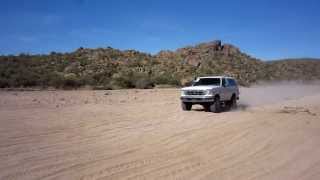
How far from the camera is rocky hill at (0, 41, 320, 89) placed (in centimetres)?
5662

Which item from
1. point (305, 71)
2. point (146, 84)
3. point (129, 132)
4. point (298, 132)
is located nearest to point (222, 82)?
point (298, 132)

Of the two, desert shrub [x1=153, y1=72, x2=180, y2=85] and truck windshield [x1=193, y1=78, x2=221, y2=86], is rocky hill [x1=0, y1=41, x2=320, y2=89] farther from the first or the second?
truck windshield [x1=193, y1=78, x2=221, y2=86]

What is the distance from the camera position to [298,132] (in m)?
15.5

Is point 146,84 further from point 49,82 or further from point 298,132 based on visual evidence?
point 298,132

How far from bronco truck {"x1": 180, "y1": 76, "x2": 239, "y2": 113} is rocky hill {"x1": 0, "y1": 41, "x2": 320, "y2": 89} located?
2859 centimetres

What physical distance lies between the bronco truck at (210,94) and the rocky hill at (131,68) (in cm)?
2859

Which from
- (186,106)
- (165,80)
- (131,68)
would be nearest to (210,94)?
(186,106)

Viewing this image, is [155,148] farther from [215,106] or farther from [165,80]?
[165,80]

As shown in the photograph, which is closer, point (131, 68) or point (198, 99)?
point (198, 99)

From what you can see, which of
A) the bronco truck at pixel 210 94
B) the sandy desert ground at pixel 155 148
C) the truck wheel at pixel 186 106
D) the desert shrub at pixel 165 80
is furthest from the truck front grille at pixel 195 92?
the desert shrub at pixel 165 80

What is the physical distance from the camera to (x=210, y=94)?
2330 centimetres

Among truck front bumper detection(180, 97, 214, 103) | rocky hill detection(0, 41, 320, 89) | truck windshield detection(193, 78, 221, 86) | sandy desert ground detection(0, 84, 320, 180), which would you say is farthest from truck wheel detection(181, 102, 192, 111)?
rocky hill detection(0, 41, 320, 89)

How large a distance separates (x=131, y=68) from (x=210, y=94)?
50.2m

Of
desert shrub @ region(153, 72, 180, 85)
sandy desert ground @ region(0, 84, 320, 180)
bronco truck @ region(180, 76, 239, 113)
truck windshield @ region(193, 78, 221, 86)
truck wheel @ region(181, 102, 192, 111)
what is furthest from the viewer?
desert shrub @ region(153, 72, 180, 85)
